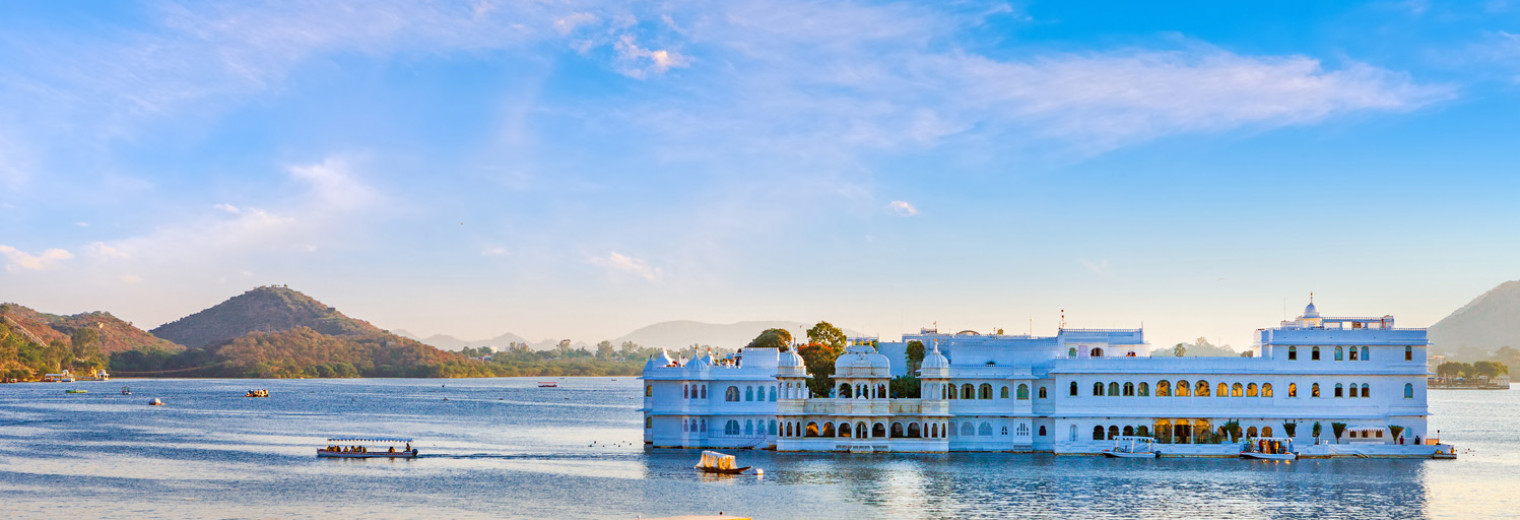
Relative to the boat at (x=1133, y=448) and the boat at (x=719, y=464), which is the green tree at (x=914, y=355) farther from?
the boat at (x=719, y=464)

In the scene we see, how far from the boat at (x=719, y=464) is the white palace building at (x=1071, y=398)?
9.94 meters

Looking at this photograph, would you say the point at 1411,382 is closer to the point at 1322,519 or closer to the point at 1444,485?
the point at 1444,485

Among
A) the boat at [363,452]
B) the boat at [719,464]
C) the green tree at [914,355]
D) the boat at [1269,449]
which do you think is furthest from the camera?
the green tree at [914,355]

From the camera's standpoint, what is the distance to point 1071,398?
84.4 metres

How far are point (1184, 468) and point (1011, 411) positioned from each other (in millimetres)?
11506

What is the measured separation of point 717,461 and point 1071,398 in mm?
23248

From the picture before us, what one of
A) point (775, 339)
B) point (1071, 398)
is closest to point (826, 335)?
point (775, 339)

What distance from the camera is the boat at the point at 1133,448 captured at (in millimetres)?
83000

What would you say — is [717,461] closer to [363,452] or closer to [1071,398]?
[1071,398]

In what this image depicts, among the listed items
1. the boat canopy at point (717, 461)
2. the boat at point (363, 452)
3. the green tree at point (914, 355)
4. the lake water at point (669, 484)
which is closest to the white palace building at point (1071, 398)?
the lake water at point (669, 484)

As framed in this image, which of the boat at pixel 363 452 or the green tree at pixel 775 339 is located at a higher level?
the green tree at pixel 775 339

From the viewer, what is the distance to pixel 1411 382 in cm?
8331

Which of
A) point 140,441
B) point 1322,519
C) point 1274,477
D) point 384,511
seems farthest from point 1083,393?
point 140,441

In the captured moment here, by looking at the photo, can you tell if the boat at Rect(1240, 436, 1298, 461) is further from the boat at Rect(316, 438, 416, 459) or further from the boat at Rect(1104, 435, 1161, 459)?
the boat at Rect(316, 438, 416, 459)
